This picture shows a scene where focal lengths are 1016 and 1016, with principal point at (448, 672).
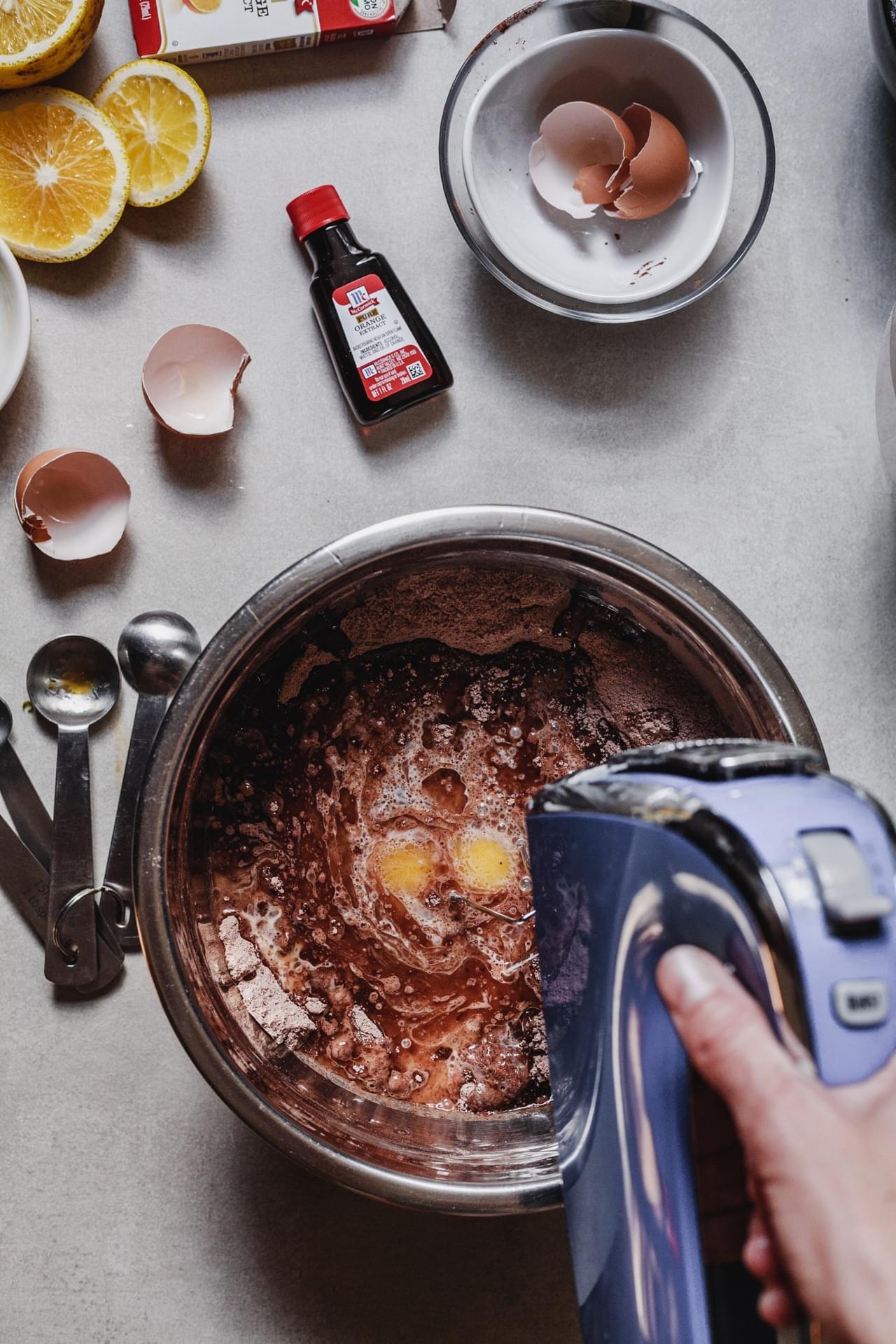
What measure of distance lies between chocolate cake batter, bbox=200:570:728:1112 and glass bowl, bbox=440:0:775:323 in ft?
1.00

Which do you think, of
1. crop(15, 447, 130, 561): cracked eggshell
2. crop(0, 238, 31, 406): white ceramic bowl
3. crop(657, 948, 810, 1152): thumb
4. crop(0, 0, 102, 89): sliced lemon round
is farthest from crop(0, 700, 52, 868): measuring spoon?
crop(657, 948, 810, 1152): thumb

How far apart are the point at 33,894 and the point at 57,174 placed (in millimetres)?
709

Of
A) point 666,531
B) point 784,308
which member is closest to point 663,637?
point 666,531

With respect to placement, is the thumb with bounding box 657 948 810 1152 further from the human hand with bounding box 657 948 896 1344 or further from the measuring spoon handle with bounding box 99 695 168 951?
the measuring spoon handle with bounding box 99 695 168 951

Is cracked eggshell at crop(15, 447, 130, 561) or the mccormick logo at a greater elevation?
the mccormick logo

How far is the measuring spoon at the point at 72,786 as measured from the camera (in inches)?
38.8

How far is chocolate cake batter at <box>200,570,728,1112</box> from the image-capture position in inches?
37.8

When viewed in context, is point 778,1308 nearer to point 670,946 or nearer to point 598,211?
point 670,946

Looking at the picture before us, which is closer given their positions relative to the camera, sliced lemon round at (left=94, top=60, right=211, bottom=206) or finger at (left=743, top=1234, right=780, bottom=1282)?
finger at (left=743, top=1234, right=780, bottom=1282)

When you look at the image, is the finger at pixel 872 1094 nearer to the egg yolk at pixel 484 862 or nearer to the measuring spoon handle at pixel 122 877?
the egg yolk at pixel 484 862

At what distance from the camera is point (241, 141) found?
1.04m

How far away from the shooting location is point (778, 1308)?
0.45 m

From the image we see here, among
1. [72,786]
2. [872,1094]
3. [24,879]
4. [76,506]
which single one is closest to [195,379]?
[76,506]

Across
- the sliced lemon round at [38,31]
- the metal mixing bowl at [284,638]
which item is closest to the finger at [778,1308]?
the metal mixing bowl at [284,638]
